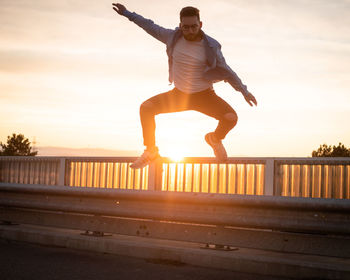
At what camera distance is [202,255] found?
554 centimetres

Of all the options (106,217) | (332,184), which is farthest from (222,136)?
(332,184)

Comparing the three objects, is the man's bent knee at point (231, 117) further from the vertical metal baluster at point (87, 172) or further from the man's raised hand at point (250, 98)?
the vertical metal baluster at point (87, 172)

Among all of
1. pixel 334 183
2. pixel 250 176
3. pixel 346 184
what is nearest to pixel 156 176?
pixel 250 176

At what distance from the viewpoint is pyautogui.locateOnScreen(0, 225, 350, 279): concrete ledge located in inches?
195

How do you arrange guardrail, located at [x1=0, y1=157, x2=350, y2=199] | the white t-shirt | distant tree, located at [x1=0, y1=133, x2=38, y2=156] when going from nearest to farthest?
the white t-shirt, guardrail, located at [x1=0, y1=157, x2=350, y2=199], distant tree, located at [x1=0, y1=133, x2=38, y2=156]

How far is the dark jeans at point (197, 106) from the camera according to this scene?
5.62 m

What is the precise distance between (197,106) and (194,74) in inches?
12.8

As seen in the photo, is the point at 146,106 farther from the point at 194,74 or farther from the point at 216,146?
the point at 216,146

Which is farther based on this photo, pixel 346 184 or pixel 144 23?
pixel 346 184

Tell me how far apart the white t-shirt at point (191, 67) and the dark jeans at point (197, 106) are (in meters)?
0.07

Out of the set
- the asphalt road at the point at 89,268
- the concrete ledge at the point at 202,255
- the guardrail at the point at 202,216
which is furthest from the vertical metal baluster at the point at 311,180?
the asphalt road at the point at 89,268

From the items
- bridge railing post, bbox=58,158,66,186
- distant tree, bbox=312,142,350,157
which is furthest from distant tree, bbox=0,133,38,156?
bridge railing post, bbox=58,158,66,186

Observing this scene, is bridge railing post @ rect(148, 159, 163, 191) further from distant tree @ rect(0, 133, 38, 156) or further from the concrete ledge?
distant tree @ rect(0, 133, 38, 156)

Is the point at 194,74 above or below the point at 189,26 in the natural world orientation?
below
